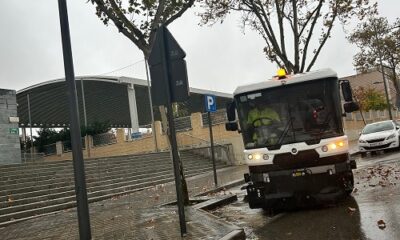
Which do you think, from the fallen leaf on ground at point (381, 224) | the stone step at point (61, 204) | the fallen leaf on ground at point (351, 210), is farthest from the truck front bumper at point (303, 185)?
the stone step at point (61, 204)

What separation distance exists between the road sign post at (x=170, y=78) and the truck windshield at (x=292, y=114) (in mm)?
2372

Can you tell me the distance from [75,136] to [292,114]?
4.25 meters

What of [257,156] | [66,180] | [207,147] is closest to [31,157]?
[207,147]

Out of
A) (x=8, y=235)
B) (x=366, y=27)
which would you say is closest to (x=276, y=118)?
(x=8, y=235)

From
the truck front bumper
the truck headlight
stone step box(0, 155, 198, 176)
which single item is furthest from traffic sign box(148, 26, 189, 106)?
stone step box(0, 155, 198, 176)

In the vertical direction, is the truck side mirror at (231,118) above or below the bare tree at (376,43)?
below

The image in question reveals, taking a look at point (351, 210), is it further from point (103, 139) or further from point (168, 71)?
point (103, 139)

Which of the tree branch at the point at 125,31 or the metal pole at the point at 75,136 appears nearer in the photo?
the metal pole at the point at 75,136

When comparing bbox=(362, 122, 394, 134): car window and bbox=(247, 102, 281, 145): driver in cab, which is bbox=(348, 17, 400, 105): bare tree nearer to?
bbox=(362, 122, 394, 134): car window

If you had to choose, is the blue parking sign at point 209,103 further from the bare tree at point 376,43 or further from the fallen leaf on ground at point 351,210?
the bare tree at point 376,43

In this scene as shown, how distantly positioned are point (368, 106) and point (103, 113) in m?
33.4

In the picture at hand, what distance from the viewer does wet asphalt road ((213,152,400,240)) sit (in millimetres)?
6875

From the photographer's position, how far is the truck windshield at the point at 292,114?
896cm

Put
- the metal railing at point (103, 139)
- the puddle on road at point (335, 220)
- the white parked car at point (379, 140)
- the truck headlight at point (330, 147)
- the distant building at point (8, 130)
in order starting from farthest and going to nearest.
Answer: the metal railing at point (103, 139) → the distant building at point (8, 130) → the white parked car at point (379, 140) → the truck headlight at point (330, 147) → the puddle on road at point (335, 220)
